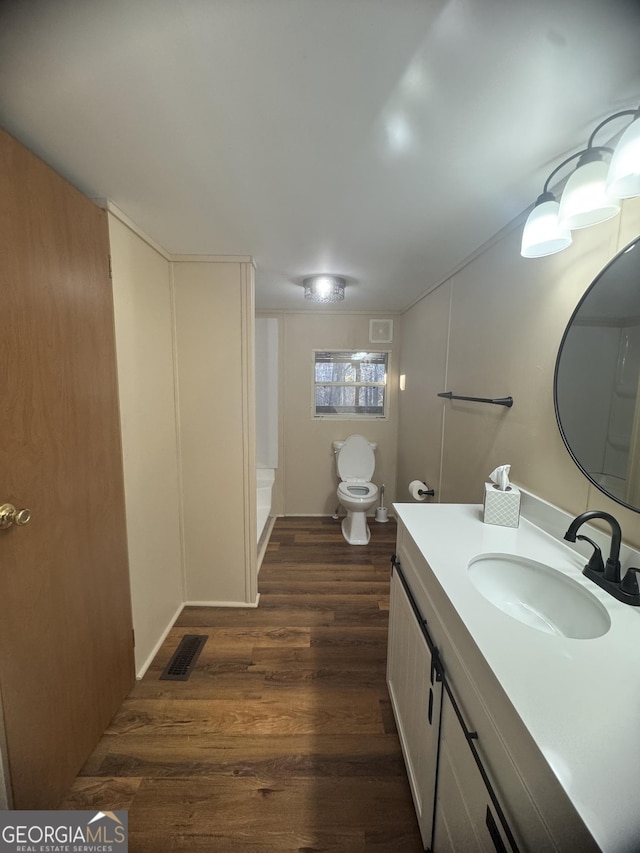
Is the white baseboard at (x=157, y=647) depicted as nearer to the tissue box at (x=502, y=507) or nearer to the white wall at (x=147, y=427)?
the white wall at (x=147, y=427)

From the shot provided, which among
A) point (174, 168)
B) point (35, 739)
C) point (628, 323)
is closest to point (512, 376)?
point (628, 323)

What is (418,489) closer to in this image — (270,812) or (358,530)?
(358,530)

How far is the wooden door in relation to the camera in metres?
0.89

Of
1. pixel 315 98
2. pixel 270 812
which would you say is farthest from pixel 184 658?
pixel 315 98

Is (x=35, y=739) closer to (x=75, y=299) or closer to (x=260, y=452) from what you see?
(x=75, y=299)

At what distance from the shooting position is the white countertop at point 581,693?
1.33 ft

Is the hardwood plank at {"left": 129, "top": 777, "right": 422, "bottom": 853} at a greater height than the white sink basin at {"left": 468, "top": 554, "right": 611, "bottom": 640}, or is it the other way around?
the white sink basin at {"left": 468, "top": 554, "right": 611, "bottom": 640}

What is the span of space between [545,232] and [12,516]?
5.94 ft

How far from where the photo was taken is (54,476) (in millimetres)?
1037

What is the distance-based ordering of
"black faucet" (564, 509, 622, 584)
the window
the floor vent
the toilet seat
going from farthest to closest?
the window, the toilet seat, the floor vent, "black faucet" (564, 509, 622, 584)

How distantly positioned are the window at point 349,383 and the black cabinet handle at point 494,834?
280 centimetres

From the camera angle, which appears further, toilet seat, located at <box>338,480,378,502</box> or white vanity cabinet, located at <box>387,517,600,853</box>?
toilet seat, located at <box>338,480,378,502</box>

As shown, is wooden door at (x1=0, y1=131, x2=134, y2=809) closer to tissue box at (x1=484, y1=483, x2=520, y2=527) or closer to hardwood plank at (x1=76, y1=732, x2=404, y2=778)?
hardwood plank at (x1=76, y1=732, x2=404, y2=778)

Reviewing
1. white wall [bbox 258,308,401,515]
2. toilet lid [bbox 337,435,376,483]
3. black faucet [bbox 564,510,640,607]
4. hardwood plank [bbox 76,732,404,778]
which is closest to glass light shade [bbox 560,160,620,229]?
black faucet [bbox 564,510,640,607]
